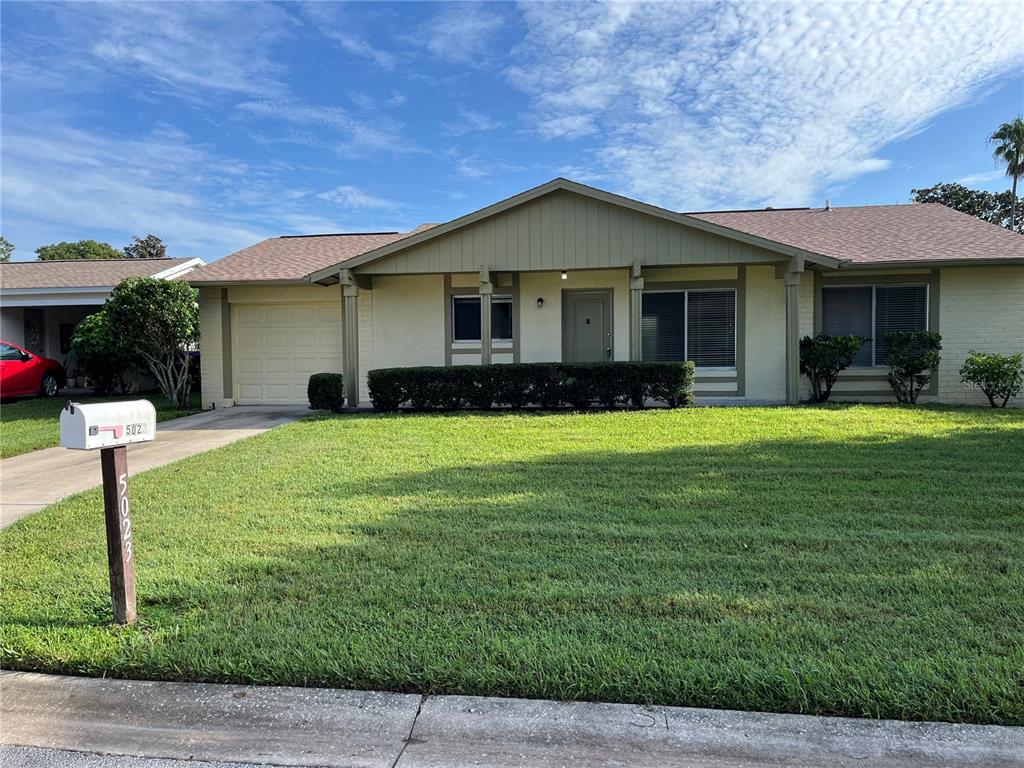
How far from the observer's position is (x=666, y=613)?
323 cm

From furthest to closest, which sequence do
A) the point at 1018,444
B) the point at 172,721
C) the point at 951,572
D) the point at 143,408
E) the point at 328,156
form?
the point at 328,156
the point at 1018,444
the point at 951,572
the point at 143,408
the point at 172,721

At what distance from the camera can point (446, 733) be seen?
2398mm

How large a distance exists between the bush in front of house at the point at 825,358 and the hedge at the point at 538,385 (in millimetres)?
2652

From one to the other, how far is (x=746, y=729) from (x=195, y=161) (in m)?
21.5

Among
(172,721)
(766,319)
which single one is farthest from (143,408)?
(766,319)

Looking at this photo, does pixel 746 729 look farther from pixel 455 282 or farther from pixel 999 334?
pixel 999 334

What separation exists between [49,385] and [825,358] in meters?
18.9

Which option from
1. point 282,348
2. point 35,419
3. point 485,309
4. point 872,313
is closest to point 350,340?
point 282,348

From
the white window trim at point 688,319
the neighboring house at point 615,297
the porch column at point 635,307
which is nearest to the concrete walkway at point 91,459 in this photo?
the neighboring house at point 615,297

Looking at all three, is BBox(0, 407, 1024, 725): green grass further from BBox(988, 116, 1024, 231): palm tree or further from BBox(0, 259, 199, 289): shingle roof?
BBox(988, 116, 1024, 231): palm tree

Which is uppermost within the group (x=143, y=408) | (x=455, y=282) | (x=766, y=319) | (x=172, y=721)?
(x=455, y=282)

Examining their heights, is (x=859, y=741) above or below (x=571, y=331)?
below

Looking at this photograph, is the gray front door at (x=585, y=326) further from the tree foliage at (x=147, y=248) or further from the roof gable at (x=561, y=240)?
the tree foliage at (x=147, y=248)

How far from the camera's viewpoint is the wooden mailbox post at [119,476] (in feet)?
9.86
